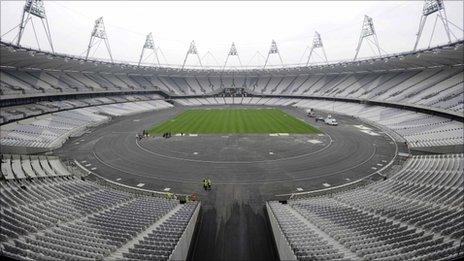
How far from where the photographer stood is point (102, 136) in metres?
47.0

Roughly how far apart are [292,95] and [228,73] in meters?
30.4

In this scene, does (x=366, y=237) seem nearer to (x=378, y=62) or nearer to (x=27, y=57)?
(x=27, y=57)

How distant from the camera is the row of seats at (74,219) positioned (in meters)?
12.2

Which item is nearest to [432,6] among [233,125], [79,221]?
[233,125]

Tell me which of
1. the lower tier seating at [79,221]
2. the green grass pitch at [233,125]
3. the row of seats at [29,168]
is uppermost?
the green grass pitch at [233,125]

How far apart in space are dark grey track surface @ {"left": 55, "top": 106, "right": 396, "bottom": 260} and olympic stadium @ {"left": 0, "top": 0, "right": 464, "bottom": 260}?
0.15 meters

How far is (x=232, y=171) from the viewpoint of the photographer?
3069cm

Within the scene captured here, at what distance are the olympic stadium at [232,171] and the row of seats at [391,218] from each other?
111 millimetres

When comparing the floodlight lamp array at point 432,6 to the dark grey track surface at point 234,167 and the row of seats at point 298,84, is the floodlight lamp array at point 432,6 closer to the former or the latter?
the row of seats at point 298,84

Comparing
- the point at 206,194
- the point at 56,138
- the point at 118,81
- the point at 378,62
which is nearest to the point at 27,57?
the point at 56,138

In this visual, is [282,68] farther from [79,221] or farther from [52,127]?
[79,221]

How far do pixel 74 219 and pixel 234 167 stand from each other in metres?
18.2

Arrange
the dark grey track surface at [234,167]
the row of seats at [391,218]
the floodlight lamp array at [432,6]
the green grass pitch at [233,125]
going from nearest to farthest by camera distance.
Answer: the row of seats at [391,218]
the dark grey track surface at [234,167]
the green grass pitch at [233,125]
the floodlight lamp array at [432,6]

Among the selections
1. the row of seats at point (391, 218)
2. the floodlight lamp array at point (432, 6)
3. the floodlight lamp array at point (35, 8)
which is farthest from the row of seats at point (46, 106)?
the floodlight lamp array at point (432, 6)
